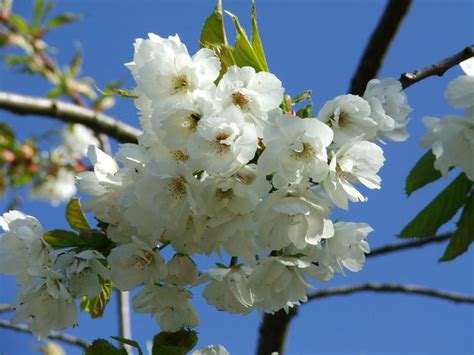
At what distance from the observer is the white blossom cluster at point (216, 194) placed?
1.10 metres

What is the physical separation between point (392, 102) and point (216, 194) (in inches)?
13.2

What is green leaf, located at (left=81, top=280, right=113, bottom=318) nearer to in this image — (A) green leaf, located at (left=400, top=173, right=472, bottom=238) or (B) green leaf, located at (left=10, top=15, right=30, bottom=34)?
(A) green leaf, located at (left=400, top=173, right=472, bottom=238)

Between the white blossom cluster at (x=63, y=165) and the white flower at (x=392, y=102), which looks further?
the white blossom cluster at (x=63, y=165)

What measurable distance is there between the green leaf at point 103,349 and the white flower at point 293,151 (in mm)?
369

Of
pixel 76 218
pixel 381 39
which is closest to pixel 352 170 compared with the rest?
pixel 76 218

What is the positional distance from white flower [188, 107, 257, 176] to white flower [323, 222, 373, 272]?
0.79 feet

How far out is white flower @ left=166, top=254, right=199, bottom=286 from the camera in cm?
123

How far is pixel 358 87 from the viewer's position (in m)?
2.30

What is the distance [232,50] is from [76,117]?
1.89 meters

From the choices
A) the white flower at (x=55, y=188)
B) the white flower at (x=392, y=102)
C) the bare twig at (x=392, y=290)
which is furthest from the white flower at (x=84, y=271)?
the white flower at (x=55, y=188)

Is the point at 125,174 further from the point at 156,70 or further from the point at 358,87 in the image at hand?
the point at 358,87

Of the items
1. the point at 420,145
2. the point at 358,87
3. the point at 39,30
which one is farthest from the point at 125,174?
the point at 39,30

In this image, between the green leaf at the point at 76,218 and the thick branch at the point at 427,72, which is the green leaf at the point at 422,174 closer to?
the thick branch at the point at 427,72

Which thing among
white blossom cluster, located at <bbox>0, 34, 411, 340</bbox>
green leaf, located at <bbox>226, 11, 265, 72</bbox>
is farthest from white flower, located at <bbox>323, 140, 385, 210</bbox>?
green leaf, located at <bbox>226, 11, 265, 72</bbox>
